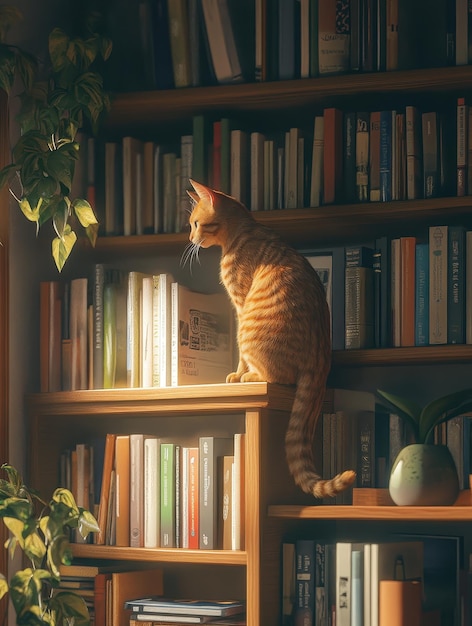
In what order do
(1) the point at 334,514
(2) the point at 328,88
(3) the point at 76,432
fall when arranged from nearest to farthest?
(1) the point at 334,514
(2) the point at 328,88
(3) the point at 76,432

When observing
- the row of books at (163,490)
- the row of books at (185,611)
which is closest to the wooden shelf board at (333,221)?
the row of books at (163,490)

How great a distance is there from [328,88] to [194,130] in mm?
344

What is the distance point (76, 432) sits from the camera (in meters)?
2.78

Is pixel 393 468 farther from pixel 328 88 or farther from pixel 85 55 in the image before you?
pixel 85 55

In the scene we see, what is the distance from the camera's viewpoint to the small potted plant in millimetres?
2254

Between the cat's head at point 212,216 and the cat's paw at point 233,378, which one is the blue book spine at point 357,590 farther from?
the cat's head at point 212,216

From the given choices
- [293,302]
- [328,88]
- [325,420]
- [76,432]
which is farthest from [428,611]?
[328,88]

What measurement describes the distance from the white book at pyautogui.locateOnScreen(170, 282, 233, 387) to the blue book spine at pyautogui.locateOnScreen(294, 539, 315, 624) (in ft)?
1.51

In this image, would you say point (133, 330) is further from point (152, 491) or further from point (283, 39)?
point (283, 39)

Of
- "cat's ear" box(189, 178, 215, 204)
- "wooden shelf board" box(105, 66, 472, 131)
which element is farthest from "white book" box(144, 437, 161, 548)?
"wooden shelf board" box(105, 66, 472, 131)

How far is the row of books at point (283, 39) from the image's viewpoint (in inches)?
97.6

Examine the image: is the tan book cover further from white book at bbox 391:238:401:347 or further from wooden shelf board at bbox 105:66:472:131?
wooden shelf board at bbox 105:66:472:131

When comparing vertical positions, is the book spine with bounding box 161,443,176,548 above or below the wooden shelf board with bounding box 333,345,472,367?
below

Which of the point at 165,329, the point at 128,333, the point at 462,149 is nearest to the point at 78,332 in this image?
the point at 128,333
